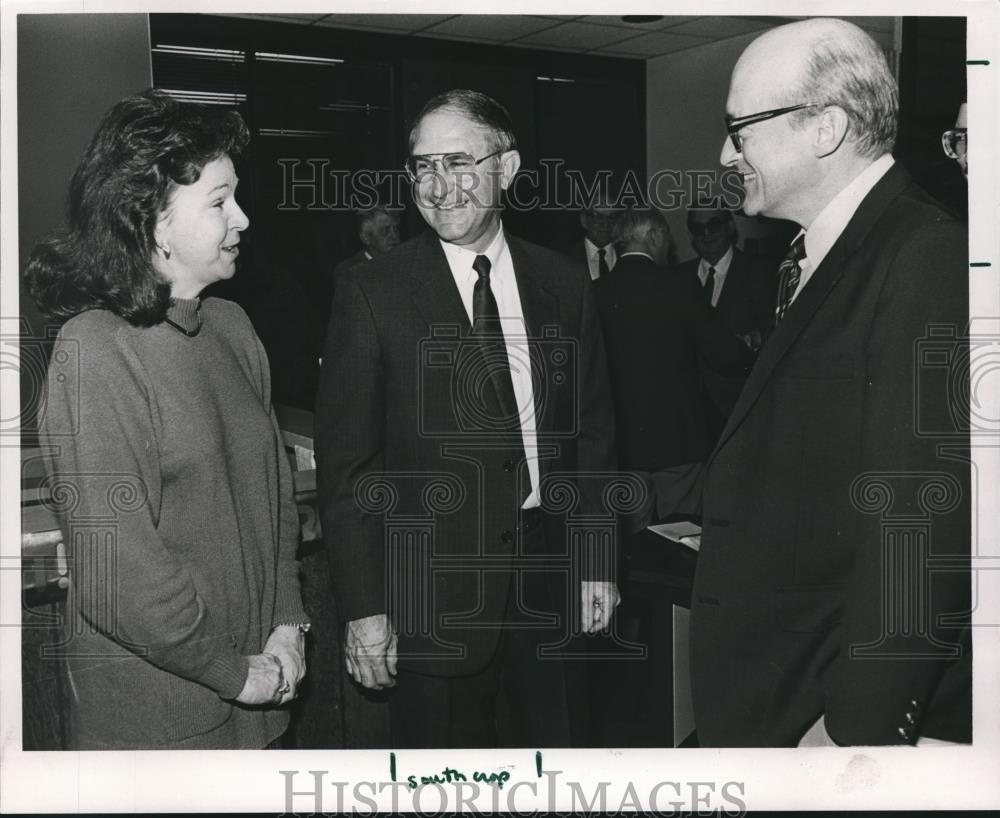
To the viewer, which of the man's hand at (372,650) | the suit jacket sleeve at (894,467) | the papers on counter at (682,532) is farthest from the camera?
the papers on counter at (682,532)

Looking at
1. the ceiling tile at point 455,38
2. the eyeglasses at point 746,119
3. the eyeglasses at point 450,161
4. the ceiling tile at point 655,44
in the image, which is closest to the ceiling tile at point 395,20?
the ceiling tile at point 455,38

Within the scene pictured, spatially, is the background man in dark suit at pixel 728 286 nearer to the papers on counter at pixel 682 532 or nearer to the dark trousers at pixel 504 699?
the papers on counter at pixel 682 532

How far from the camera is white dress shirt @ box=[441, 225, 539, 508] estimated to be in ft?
7.07

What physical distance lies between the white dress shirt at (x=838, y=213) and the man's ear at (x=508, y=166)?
67 centimetres

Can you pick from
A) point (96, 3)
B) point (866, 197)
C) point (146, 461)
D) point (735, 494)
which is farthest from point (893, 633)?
point (96, 3)

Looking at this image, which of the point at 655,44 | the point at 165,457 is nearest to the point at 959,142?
the point at 655,44

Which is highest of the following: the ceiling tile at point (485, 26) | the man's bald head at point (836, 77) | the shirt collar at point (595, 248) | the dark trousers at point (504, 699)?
the ceiling tile at point (485, 26)

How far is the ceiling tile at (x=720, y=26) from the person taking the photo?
218cm

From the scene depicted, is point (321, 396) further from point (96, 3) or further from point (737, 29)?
point (737, 29)

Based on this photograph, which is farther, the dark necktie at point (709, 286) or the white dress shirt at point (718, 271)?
the dark necktie at point (709, 286)

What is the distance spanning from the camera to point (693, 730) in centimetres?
227

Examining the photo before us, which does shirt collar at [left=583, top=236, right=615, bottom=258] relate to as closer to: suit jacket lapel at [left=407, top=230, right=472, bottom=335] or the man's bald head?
suit jacket lapel at [left=407, top=230, right=472, bottom=335]

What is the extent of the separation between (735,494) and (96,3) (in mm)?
1824

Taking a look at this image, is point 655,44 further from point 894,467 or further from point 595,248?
point 894,467
